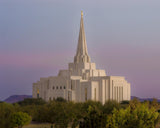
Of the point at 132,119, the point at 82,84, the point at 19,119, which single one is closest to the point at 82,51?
the point at 82,84

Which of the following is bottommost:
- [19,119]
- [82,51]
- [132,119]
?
[19,119]

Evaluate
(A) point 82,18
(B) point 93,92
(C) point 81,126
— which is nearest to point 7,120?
(C) point 81,126

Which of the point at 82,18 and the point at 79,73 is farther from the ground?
the point at 82,18

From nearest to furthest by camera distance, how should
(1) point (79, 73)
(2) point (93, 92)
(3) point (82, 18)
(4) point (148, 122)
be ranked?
(4) point (148, 122)
(2) point (93, 92)
(1) point (79, 73)
(3) point (82, 18)

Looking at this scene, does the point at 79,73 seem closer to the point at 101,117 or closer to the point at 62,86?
the point at 62,86

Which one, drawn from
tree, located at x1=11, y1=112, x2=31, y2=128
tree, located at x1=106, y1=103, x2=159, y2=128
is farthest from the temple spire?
tree, located at x1=106, y1=103, x2=159, y2=128

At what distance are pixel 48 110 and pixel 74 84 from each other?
2272 centimetres

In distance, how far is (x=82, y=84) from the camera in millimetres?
51844

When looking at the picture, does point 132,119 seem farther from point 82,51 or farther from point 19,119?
point 82,51

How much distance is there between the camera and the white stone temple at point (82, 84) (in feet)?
169

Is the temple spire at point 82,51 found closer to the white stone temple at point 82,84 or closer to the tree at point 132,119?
the white stone temple at point 82,84

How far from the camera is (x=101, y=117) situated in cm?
2156

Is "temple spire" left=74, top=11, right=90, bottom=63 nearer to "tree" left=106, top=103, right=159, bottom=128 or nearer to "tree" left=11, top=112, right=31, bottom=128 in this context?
"tree" left=11, top=112, right=31, bottom=128

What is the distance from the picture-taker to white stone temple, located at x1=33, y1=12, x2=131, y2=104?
51594 millimetres
